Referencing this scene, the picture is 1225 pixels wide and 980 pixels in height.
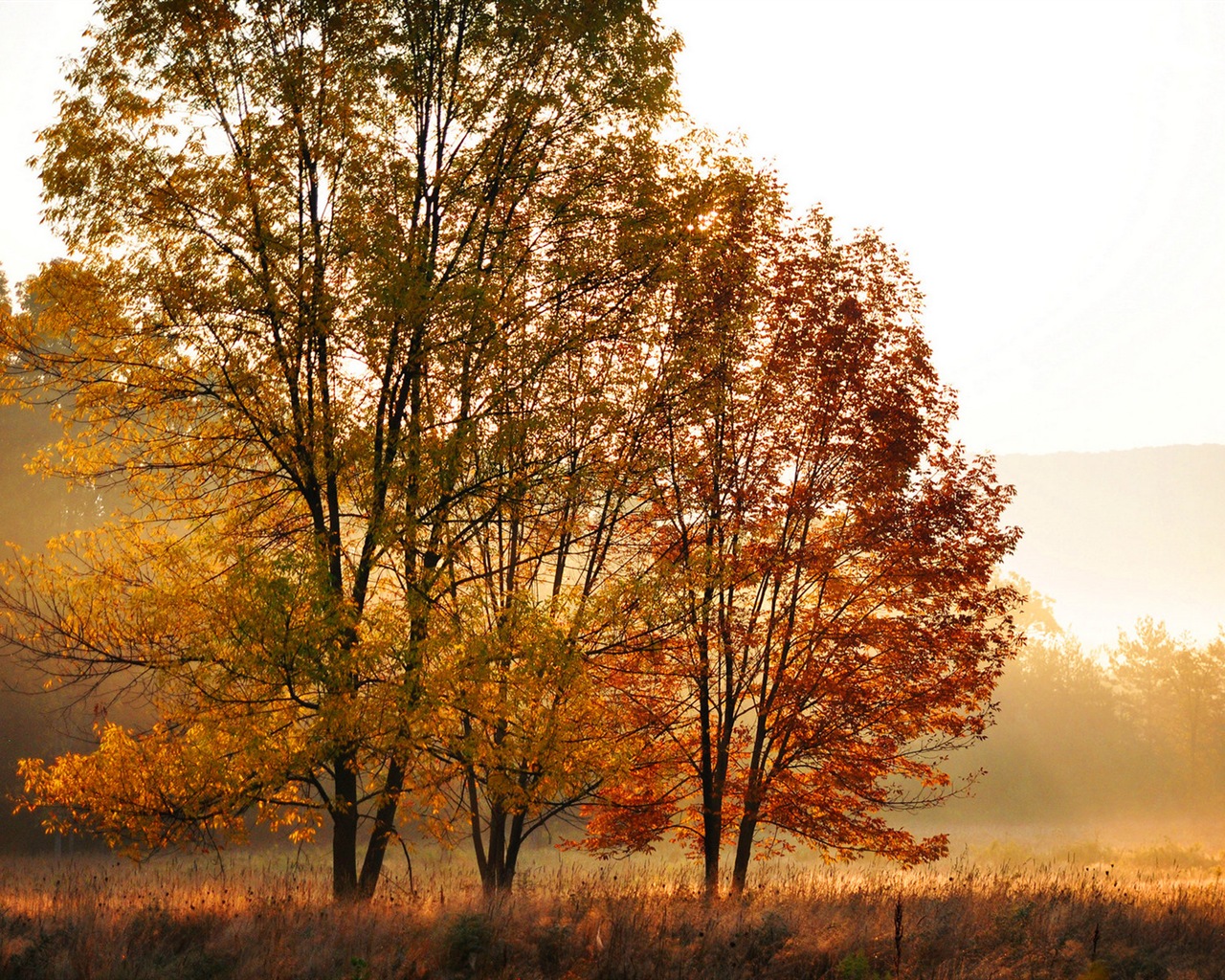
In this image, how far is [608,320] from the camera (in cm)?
1064

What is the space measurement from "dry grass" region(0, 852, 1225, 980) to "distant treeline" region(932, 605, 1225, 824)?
46060mm

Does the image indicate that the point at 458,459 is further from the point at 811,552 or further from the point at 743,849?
the point at 743,849

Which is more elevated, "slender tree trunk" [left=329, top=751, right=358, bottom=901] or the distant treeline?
"slender tree trunk" [left=329, top=751, right=358, bottom=901]

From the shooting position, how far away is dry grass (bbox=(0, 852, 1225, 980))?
7.95m

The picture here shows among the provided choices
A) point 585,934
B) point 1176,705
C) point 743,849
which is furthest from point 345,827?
point 1176,705

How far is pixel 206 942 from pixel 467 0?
9339 mm

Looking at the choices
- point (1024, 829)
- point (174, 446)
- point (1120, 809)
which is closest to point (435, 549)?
point (174, 446)

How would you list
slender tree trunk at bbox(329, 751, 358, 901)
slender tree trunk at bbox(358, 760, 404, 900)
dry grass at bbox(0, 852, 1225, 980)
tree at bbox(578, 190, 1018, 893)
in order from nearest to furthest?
dry grass at bbox(0, 852, 1225, 980)
slender tree trunk at bbox(329, 751, 358, 901)
slender tree trunk at bbox(358, 760, 404, 900)
tree at bbox(578, 190, 1018, 893)

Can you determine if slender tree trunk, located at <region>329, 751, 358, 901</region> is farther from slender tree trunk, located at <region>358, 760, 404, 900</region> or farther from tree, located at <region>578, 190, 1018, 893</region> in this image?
tree, located at <region>578, 190, 1018, 893</region>

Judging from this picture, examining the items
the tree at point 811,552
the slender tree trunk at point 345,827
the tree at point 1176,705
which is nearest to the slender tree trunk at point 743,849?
the tree at point 811,552

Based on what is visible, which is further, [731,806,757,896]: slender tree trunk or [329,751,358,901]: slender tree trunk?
[731,806,757,896]: slender tree trunk

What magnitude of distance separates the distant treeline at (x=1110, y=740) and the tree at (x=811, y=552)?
45136 millimetres

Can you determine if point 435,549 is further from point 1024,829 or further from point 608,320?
point 1024,829

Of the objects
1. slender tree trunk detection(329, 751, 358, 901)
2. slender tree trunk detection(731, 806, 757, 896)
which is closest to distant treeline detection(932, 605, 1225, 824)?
slender tree trunk detection(731, 806, 757, 896)
